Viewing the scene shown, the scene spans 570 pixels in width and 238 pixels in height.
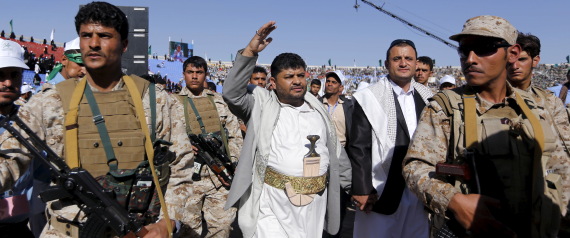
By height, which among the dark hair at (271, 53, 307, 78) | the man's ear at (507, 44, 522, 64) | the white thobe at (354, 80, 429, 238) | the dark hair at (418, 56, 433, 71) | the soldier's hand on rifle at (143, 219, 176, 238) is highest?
the dark hair at (418, 56, 433, 71)

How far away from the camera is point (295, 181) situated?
335 centimetres

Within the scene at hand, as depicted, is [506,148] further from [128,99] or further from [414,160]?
[128,99]

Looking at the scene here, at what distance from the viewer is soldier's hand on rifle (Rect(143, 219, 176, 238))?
79.9 inches

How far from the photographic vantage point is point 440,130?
2072 millimetres

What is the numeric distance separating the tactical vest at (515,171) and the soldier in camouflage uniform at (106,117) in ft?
4.43

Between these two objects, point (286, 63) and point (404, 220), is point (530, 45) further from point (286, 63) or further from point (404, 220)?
point (286, 63)

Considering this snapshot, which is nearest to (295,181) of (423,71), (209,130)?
(209,130)

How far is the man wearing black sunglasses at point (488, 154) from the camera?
6.05ft

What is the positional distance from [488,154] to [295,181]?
1.65 metres

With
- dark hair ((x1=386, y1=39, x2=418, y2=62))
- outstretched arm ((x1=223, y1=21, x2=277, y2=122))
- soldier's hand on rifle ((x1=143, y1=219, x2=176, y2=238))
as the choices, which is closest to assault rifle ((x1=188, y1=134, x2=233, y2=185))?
outstretched arm ((x1=223, y1=21, x2=277, y2=122))

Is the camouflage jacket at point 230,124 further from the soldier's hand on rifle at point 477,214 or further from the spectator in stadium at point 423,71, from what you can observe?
the soldier's hand on rifle at point 477,214

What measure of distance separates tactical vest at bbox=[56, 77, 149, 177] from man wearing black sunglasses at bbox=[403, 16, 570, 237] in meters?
1.35

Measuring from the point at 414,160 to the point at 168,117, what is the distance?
4.27 feet

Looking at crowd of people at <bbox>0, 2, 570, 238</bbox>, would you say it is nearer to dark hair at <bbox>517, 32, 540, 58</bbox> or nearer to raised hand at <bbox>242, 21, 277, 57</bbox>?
raised hand at <bbox>242, 21, 277, 57</bbox>
